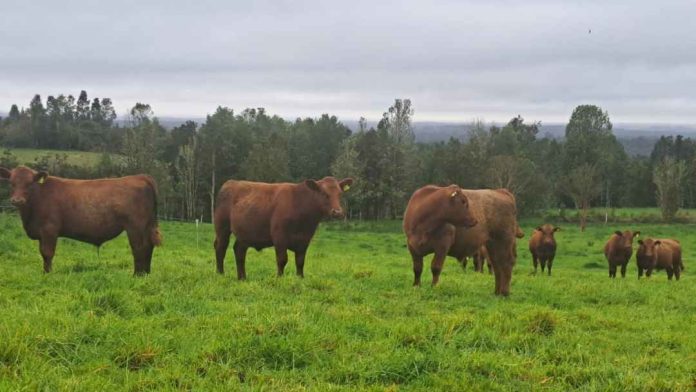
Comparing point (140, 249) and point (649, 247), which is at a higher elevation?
point (140, 249)

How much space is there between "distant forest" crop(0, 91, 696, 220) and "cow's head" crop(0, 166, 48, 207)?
41551 millimetres

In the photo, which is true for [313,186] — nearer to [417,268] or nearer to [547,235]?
[417,268]

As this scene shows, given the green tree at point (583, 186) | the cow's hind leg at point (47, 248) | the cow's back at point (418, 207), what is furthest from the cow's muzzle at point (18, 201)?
the green tree at point (583, 186)

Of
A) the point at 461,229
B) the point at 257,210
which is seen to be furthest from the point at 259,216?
the point at 461,229

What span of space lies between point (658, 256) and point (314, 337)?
739 inches

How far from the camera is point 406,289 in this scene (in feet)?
36.9

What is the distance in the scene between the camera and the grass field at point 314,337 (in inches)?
225

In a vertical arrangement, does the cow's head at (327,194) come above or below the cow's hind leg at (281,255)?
above

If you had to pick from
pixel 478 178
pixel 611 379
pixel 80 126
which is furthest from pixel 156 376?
pixel 80 126

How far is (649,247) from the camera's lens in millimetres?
21062

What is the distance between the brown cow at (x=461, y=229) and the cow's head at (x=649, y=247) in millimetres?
11122

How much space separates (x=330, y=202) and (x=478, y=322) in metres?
4.79

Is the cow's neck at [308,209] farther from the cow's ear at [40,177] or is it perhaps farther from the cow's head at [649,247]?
the cow's head at [649,247]

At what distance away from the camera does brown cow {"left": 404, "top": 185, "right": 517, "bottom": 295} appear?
11773 mm
